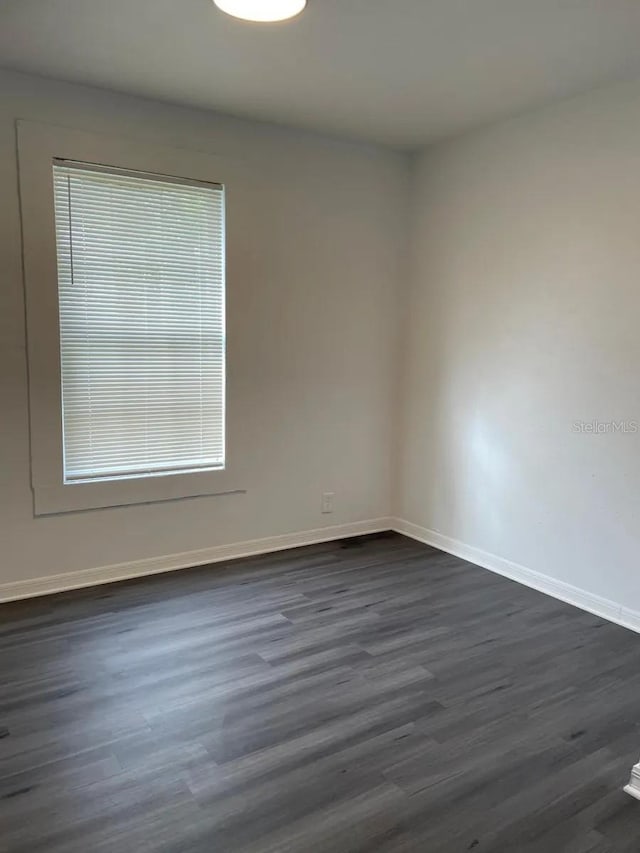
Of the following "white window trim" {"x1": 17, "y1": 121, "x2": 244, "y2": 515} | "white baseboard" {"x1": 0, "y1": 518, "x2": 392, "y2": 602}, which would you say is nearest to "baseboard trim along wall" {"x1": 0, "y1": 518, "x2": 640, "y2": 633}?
"white baseboard" {"x1": 0, "y1": 518, "x2": 392, "y2": 602}

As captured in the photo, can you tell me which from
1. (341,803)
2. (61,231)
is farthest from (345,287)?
(341,803)

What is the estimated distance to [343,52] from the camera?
106 inches

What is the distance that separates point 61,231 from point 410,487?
276cm

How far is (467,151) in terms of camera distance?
151 inches

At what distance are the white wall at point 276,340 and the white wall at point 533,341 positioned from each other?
319 millimetres

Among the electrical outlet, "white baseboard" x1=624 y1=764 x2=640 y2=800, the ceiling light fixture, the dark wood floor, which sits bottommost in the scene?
the dark wood floor

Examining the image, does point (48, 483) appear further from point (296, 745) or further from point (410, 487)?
point (410, 487)

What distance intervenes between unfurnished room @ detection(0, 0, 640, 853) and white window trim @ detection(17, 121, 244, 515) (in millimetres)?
15

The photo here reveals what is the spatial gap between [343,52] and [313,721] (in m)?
2.73

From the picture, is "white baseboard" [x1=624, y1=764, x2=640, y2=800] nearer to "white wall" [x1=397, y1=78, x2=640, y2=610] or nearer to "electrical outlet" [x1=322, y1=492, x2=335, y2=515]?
"white wall" [x1=397, y1=78, x2=640, y2=610]

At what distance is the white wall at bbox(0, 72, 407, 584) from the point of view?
3145 mm

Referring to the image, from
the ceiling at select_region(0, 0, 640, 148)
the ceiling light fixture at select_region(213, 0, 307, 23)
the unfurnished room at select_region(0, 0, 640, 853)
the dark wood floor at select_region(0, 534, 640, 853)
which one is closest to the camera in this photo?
the dark wood floor at select_region(0, 534, 640, 853)

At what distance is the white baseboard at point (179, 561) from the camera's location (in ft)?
10.8

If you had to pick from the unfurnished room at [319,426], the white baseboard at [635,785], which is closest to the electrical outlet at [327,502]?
the unfurnished room at [319,426]
